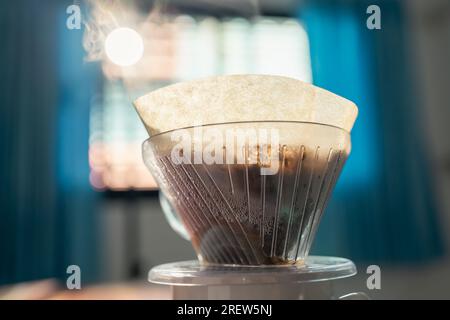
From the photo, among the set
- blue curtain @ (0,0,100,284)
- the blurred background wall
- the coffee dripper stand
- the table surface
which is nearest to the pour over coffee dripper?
the coffee dripper stand

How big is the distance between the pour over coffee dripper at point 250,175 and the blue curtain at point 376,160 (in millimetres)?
1161

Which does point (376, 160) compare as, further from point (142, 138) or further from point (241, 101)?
point (241, 101)

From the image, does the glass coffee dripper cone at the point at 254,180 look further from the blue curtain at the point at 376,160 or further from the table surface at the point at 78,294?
the blue curtain at the point at 376,160

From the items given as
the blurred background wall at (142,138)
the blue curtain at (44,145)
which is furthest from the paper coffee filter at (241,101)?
the blue curtain at (44,145)

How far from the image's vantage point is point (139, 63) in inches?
57.9

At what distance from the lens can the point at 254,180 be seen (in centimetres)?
33

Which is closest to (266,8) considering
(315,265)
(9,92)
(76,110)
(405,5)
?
(405,5)

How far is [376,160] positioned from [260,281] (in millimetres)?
1314

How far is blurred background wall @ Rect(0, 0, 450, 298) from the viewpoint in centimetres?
145

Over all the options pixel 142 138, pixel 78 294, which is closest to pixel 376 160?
pixel 142 138

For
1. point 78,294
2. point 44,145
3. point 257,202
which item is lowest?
point 78,294

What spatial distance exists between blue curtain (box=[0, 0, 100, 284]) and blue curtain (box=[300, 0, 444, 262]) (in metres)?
0.89

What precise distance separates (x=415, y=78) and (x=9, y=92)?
1514mm
